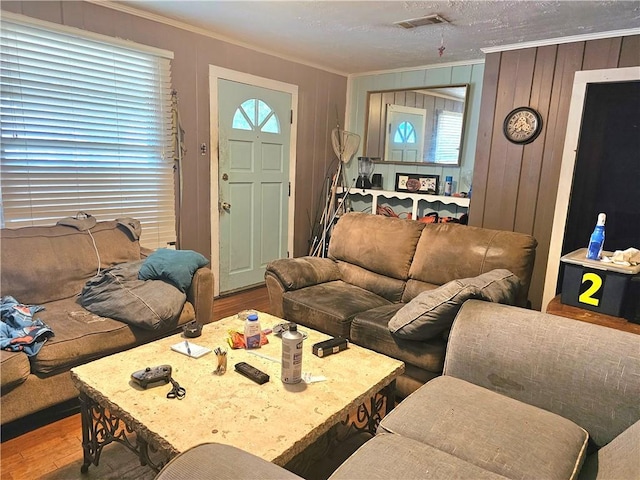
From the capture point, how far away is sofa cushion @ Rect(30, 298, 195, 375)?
1.90 meters

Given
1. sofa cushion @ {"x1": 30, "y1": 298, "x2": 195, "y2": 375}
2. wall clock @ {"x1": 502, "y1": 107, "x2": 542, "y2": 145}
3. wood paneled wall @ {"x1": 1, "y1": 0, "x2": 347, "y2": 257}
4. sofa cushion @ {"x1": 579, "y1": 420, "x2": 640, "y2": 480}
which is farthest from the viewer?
wall clock @ {"x1": 502, "y1": 107, "x2": 542, "y2": 145}

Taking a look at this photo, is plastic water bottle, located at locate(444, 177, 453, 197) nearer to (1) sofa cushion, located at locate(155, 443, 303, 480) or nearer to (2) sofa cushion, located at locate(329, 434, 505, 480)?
(2) sofa cushion, located at locate(329, 434, 505, 480)

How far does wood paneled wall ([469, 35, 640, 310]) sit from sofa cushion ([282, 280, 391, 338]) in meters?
1.55

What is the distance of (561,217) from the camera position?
3.29m

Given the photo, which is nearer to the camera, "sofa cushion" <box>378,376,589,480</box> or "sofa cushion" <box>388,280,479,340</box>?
"sofa cushion" <box>378,376,589,480</box>

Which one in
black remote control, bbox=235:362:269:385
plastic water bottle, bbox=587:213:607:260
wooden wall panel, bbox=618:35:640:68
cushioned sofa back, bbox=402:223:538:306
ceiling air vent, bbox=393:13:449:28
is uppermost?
ceiling air vent, bbox=393:13:449:28

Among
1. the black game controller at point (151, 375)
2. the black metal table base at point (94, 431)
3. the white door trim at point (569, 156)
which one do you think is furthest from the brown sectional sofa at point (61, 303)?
the white door trim at point (569, 156)

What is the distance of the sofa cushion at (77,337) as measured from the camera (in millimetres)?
1903

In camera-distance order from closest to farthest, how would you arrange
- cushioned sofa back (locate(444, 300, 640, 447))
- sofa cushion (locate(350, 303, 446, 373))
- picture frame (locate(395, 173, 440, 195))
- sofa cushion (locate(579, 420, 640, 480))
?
sofa cushion (locate(579, 420, 640, 480)) → cushioned sofa back (locate(444, 300, 640, 447)) → sofa cushion (locate(350, 303, 446, 373)) → picture frame (locate(395, 173, 440, 195))

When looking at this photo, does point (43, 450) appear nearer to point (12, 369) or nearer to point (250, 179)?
point (12, 369)

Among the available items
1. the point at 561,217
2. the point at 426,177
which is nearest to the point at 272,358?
the point at 561,217

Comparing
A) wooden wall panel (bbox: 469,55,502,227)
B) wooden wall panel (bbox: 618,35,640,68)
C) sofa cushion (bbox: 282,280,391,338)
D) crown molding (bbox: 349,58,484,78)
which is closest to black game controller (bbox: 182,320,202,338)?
sofa cushion (bbox: 282,280,391,338)

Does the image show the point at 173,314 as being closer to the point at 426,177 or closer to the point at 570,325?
the point at 570,325

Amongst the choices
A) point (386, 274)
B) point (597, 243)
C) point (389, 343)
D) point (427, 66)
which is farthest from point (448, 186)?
point (389, 343)
